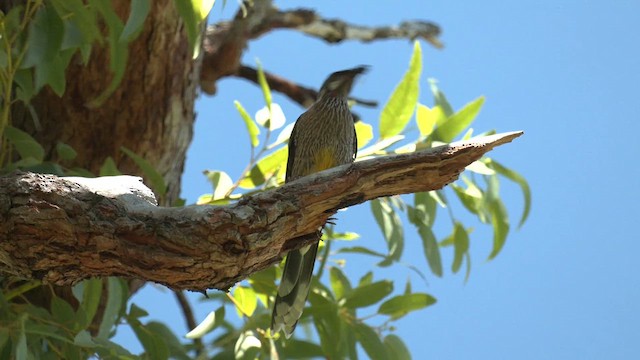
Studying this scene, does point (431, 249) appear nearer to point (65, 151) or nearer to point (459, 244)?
point (459, 244)

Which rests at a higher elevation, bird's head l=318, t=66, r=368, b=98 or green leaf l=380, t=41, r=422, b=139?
bird's head l=318, t=66, r=368, b=98

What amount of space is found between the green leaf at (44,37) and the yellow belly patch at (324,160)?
1040 mm

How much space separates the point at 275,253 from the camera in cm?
175

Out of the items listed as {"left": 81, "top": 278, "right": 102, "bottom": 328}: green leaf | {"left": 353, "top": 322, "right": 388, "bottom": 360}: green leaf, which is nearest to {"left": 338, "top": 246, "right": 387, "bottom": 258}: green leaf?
{"left": 353, "top": 322, "right": 388, "bottom": 360}: green leaf

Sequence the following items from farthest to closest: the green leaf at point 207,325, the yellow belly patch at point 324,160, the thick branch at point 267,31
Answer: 1. the thick branch at point 267,31
2. the yellow belly patch at point 324,160
3. the green leaf at point 207,325

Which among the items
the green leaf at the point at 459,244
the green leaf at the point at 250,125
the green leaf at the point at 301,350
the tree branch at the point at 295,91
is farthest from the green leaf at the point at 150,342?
the tree branch at the point at 295,91

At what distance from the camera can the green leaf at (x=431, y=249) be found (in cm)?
280

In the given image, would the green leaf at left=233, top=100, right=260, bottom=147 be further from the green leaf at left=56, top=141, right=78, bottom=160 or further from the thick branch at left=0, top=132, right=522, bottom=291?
the thick branch at left=0, top=132, right=522, bottom=291

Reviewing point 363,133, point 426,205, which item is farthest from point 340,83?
point 426,205

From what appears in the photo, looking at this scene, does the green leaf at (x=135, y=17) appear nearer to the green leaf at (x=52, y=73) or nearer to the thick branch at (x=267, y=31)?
the green leaf at (x=52, y=73)

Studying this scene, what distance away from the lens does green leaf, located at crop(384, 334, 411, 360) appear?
107 inches

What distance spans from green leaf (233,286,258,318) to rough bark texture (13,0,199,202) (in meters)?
0.42

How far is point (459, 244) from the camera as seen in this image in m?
2.98

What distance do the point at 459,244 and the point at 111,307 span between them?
118 cm
